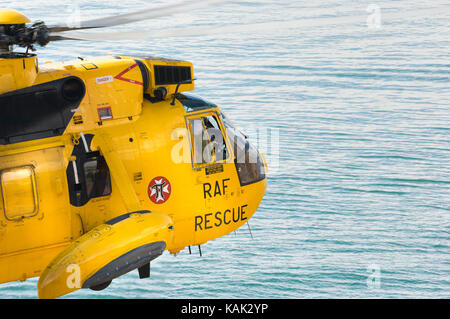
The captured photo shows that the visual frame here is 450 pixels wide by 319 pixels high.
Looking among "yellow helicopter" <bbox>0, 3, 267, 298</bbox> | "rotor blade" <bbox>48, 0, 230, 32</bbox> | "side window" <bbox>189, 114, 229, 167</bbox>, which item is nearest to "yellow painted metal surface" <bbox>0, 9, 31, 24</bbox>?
"yellow helicopter" <bbox>0, 3, 267, 298</bbox>

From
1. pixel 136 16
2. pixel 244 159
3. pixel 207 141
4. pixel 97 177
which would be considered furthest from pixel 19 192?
pixel 244 159

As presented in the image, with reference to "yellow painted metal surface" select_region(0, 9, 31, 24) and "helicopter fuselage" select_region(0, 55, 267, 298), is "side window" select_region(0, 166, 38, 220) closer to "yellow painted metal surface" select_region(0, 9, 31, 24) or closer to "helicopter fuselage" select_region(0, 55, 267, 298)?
"helicopter fuselage" select_region(0, 55, 267, 298)

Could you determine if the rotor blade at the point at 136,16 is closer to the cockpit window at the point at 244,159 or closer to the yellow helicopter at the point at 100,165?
the yellow helicopter at the point at 100,165

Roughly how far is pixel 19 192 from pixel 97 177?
1.17 metres

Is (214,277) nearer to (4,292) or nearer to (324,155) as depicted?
(4,292)

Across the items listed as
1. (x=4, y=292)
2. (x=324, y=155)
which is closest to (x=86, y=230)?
(x=4, y=292)

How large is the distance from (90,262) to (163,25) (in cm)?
4128

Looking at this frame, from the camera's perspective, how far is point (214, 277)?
851 inches

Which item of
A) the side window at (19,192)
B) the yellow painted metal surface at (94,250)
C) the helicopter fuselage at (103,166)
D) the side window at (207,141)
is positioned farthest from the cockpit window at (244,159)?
the side window at (19,192)

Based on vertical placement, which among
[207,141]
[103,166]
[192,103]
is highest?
[192,103]

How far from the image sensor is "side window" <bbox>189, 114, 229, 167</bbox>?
10.4 meters

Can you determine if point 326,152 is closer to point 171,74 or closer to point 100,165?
point 171,74

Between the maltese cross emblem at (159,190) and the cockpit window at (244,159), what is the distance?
1397 mm

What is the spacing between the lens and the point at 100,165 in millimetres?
9711
